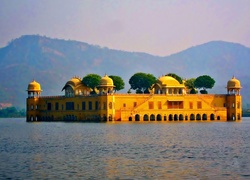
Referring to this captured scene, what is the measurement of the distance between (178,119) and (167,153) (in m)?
57.4

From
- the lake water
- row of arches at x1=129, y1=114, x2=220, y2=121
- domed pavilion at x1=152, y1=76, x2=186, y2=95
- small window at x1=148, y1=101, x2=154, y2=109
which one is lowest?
the lake water

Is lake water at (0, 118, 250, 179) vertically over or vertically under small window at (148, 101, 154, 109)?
under

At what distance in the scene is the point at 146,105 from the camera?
90.1 m

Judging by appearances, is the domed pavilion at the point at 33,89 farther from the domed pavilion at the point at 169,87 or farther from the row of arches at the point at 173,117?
the domed pavilion at the point at 169,87

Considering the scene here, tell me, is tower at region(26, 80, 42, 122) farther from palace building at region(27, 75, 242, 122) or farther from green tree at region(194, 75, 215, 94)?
green tree at region(194, 75, 215, 94)

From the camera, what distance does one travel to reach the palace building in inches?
3521

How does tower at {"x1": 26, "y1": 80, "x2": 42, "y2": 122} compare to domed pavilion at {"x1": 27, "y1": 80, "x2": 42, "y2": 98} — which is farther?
tower at {"x1": 26, "y1": 80, "x2": 42, "y2": 122}

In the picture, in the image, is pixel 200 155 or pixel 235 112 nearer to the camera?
pixel 200 155

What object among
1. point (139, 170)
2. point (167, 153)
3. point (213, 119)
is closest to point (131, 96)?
point (213, 119)

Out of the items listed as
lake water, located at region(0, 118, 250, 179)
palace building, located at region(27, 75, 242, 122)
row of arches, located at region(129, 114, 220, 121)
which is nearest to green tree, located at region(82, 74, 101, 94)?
palace building, located at region(27, 75, 242, 122)

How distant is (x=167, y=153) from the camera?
115ft

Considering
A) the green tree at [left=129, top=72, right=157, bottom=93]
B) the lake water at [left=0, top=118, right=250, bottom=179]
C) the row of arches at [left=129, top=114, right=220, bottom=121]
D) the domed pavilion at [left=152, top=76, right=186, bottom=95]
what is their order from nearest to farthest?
1. the lake water at [left=0, top=118, right=250, bottom=179]
2. the row of arches at [left=129, top=114, right=220, bottom=121]
3. the domed pavilion at [left=152, top=76, right=186, bottom=95]
4. the green tree at [left=129, top=72, right=157, bottom=93]

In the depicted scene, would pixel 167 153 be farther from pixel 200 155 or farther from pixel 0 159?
pixel 0 159

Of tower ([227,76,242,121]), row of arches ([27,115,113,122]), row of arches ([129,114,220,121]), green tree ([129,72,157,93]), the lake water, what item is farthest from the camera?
green tree ([129,72,157,93])
